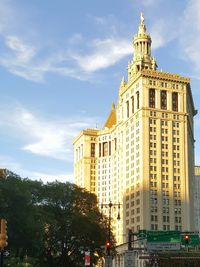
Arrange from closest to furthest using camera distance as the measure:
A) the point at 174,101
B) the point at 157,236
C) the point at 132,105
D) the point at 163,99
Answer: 1. the point at 157,236
2. the point at 163,99
3. the point at 174,101
4. the point at 132,105

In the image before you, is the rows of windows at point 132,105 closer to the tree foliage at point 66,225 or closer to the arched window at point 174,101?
the arched window at point 174,101

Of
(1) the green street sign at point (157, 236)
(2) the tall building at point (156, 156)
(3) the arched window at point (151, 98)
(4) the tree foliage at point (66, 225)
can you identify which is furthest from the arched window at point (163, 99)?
(1) the green street sign at point (157, 236)

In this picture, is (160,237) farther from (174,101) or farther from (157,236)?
(174,101)

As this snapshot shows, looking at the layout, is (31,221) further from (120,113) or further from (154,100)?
(120,113)

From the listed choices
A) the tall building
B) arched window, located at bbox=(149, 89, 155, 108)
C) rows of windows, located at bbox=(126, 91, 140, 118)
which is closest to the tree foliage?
the tall building

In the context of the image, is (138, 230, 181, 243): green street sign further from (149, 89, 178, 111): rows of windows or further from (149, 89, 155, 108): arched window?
(149, 89, 178, 111): rows of windows

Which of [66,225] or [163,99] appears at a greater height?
[163,99]

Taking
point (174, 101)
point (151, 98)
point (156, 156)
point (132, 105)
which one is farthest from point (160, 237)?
point (132, 105)

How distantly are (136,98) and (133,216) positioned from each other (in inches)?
1605

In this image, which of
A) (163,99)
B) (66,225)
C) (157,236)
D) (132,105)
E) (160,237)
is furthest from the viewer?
(132,105)

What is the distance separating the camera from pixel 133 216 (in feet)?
548

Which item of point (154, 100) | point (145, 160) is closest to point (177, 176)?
point (145, 160)

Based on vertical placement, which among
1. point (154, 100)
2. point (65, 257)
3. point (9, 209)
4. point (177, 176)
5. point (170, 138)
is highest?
point (154, 100)

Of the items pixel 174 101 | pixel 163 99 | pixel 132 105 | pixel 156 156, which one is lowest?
pixel 156 156
